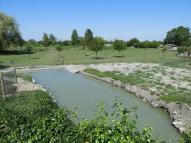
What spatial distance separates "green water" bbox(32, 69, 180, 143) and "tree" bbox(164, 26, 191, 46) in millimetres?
68952

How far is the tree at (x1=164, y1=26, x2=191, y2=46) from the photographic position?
99.5 m

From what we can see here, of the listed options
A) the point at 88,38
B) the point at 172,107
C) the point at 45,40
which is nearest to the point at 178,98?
the point at 172,107

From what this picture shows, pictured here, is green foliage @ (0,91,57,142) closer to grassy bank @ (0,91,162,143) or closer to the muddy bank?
grassy bank @ (0,91,162,143)

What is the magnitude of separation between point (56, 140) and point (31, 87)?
58.6 ft

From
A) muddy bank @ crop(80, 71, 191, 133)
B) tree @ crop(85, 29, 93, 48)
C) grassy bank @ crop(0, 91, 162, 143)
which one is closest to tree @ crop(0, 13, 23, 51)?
tree @ crop(85, 29, 93, 48)

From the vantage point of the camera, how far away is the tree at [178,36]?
99.5 metres

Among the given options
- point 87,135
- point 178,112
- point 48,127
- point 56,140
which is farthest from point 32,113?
point 178,112

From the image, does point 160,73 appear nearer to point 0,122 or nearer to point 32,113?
point 32,113

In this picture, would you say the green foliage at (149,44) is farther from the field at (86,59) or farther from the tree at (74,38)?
the field at (86,59)

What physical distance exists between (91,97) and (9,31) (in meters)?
45.0

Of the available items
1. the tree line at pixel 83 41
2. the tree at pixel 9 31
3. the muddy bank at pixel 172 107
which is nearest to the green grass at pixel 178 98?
the muddy bank at pixel 172 107

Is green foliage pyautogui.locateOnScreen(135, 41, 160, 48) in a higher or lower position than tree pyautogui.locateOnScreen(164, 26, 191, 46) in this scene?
lower

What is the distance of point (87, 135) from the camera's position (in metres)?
5.88

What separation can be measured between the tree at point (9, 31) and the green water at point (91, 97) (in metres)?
26.3
